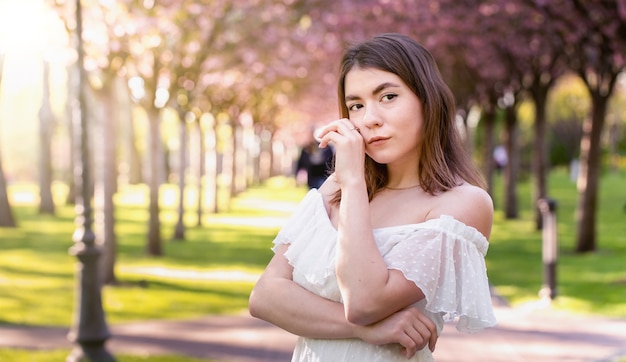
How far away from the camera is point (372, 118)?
256 cm

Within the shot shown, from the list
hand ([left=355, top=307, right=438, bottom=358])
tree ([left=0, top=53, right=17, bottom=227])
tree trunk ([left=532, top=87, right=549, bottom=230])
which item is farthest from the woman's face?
tree ([left=0, top=53, right=17, bottom=227])

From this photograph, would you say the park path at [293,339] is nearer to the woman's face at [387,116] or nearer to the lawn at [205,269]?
the lawn at [205,269]

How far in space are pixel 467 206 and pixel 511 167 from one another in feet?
85.5

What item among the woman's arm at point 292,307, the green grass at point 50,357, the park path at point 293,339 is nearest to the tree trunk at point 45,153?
the park path at point 293,339

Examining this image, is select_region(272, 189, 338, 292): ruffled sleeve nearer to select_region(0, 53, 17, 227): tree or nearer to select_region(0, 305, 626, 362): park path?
select_region(0, 305, 626, 362): park path

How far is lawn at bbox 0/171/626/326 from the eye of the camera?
43.2 ft

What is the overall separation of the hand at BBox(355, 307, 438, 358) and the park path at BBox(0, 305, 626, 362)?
22.0ft

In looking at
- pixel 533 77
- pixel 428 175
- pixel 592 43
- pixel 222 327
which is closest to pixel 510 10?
pixel 592 43

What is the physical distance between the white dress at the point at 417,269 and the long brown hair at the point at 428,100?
150 mm

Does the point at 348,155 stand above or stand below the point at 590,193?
above

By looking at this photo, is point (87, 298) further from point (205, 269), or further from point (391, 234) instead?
point (205, 269)

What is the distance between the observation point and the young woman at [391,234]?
8.18 feet

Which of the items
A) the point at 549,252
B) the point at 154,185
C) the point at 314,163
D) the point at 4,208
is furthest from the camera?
the point at 4,208

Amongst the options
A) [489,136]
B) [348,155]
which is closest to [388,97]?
[348,155]
